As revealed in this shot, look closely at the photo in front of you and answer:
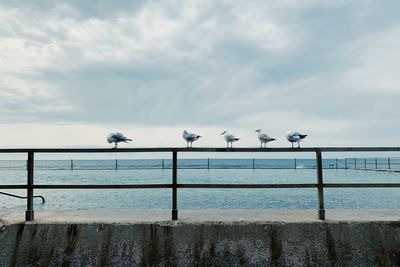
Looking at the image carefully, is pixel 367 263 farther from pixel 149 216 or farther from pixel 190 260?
pixel 149 216

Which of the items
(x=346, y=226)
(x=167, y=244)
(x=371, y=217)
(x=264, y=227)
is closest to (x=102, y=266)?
(x=167, y=244)

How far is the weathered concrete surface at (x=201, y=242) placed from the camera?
4.98 m

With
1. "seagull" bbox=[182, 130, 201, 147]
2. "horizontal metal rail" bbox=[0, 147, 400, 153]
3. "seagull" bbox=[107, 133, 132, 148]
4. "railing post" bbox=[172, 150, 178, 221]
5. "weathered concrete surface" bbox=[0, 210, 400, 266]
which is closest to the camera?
"weathered concrete surface" bbox=[0, 210, 400, 266]

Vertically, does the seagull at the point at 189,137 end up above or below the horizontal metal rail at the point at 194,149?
above

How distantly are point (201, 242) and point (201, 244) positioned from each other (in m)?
0.03

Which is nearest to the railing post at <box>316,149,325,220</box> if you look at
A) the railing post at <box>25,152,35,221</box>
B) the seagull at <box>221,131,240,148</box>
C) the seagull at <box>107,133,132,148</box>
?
the seagull at <box>221,131,240,148</box>

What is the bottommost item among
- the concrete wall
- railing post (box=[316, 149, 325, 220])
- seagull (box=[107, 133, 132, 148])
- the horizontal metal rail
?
the concrete wall

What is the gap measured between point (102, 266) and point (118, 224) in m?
0.55

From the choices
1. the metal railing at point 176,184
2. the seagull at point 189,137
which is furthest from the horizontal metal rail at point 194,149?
the seagull at point 189,137

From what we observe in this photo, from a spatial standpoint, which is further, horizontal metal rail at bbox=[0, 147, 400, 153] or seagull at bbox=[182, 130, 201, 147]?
seagull at bbox=[182, 130, 201, 147]

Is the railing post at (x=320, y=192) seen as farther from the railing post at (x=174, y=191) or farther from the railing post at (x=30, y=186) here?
the railing post at (x=30, y=186)

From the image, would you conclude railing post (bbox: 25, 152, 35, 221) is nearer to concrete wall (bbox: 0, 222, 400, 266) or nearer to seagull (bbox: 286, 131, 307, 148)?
concrete wall (bbox: 0, 222, 400, 266)

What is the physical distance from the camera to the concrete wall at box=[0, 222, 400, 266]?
16.3 ft

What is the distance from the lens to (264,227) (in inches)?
203
